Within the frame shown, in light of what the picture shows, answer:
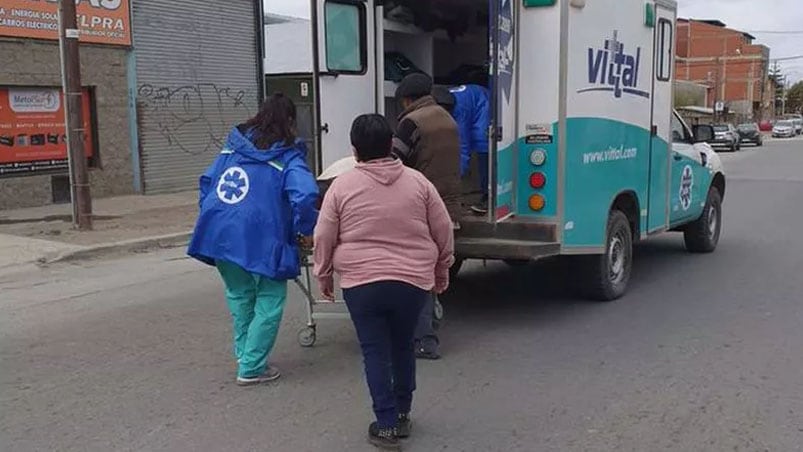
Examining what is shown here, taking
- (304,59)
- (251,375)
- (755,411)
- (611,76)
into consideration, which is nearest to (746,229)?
(611,76)

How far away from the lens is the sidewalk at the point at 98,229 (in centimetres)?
1035

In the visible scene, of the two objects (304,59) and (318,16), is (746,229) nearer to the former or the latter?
(318,16)

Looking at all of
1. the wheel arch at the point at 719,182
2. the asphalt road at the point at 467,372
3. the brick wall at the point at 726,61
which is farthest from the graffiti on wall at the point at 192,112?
the brick wall at the point at 726,61

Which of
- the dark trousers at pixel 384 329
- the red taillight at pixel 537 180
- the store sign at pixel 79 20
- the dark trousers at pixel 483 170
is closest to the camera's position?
the dark trousers at pixel 384 329

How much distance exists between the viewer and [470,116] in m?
6.65

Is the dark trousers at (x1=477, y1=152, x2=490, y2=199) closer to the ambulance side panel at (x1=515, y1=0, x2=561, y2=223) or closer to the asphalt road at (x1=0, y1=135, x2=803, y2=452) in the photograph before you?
the ambulance side panel at (x1=515, y1=0, x2=561, y2=223)

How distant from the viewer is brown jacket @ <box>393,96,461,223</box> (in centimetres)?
574

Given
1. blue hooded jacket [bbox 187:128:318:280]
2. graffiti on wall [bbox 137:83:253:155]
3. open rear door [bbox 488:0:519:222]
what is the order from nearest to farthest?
blue hooded jacket [bbox 187:128:318:280]
open rear door [bbox 488:0:519:222]
graffiti on wall [bbox 137:83:253:155]

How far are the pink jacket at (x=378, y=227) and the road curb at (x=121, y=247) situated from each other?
7060 millimetres

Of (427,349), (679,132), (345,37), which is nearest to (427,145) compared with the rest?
(427,349)

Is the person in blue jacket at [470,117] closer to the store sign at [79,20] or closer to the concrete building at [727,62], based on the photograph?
the store sign at [79,20]

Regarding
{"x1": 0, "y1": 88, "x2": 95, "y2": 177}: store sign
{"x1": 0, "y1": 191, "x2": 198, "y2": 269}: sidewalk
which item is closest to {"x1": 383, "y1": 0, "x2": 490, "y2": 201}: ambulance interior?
{"x1": 0, "y1": 191, "x2": 198, "y2": 269}: sidewalk

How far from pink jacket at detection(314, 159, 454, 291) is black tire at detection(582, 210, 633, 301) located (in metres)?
3.39

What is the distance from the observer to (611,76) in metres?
6.93
